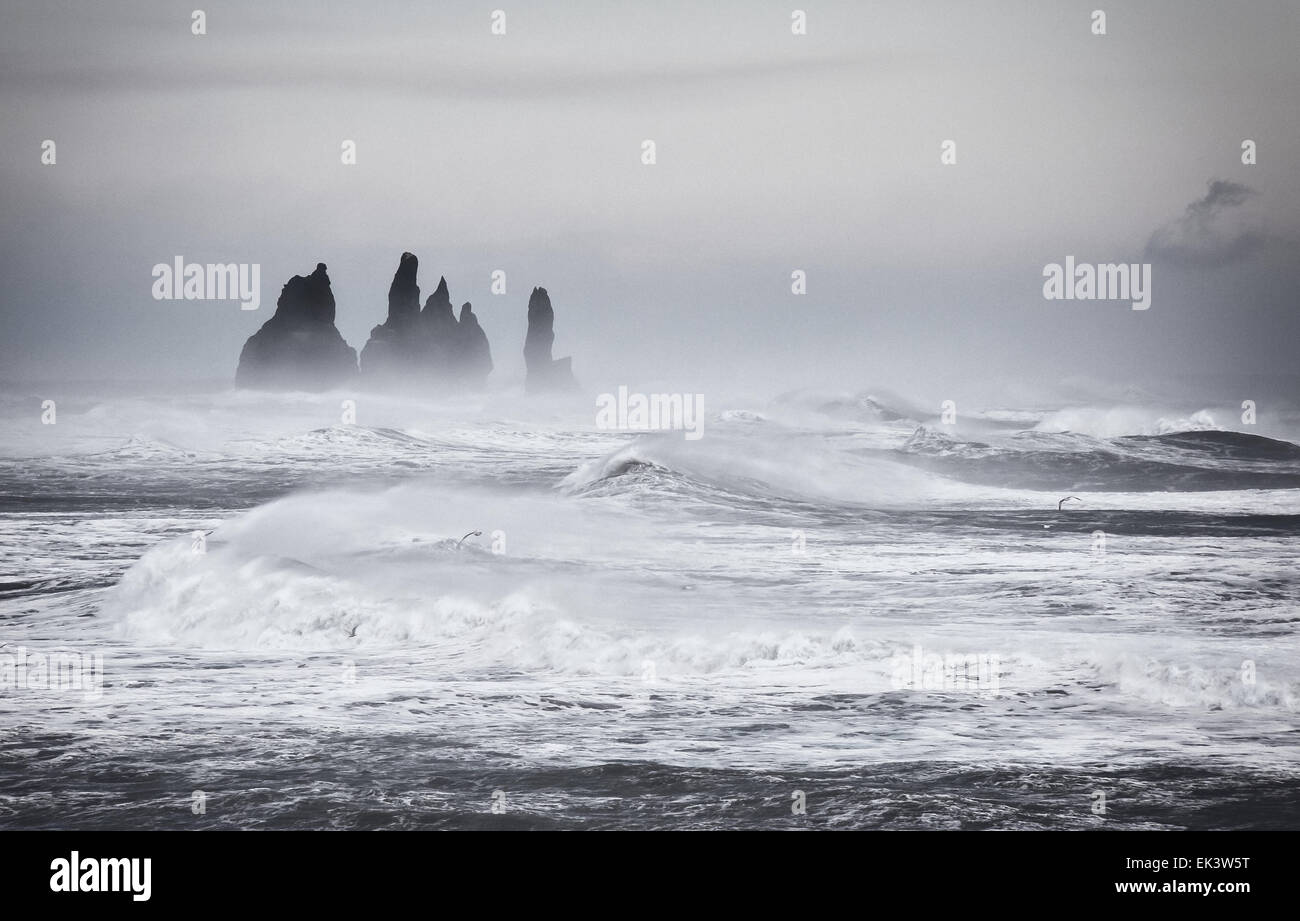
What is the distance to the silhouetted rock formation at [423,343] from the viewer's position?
19.3m

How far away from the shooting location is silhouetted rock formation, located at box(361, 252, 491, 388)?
63.5ft

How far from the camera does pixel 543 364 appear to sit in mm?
20188

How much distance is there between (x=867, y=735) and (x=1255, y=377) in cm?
1635

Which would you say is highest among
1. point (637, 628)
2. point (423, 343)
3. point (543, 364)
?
point (423, 343)

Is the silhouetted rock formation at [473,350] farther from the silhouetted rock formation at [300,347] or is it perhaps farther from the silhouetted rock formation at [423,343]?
the silhouetted rock formation at [300,347]

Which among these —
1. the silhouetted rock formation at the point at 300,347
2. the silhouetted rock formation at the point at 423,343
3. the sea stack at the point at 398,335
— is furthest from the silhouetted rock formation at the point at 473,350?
the silhouetted rock formation at the point at 300,347

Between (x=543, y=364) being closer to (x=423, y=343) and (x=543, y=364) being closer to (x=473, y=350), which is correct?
(x=473, y=350)

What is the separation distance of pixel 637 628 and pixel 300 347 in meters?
12.9

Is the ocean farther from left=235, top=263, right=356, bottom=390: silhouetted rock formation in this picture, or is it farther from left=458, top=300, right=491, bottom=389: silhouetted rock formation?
left=235, top=263, right=356, bottom=390: silhouetted rock formation

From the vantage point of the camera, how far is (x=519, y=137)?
17.2 meters

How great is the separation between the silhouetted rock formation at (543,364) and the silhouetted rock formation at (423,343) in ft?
2.68

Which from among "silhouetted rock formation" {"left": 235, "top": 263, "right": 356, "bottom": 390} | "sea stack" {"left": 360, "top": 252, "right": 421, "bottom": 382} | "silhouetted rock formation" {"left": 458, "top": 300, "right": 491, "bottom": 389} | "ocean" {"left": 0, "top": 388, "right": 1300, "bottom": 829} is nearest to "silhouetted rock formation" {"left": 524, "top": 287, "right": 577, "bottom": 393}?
"ocean" {"left": 0, "top": 388, "right": 1300, "bottom": 829}

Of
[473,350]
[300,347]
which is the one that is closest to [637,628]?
[473,350]

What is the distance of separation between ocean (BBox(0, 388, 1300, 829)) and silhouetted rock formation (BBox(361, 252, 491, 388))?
1.23 m
